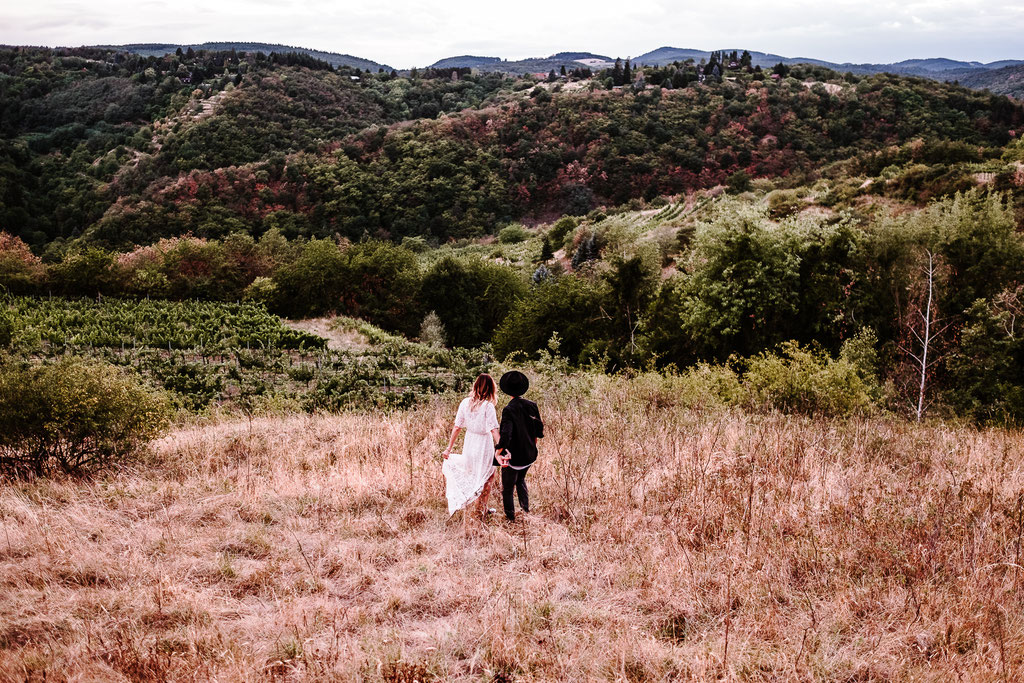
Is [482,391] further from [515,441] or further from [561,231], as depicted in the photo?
[561,231]

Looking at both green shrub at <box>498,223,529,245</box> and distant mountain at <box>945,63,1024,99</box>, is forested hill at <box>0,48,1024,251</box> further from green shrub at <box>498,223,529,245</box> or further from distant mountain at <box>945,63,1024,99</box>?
distant mountain at <box>945,63,1024,99</box>

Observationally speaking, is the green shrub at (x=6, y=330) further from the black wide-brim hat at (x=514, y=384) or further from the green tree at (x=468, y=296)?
the black wide-brim hat at (x=514, y=384)

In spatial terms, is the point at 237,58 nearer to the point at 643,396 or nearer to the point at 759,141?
the point at 759,141

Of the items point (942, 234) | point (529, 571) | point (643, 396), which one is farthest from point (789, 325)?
point (529, 571)

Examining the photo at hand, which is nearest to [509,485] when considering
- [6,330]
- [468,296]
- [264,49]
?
[6,330]


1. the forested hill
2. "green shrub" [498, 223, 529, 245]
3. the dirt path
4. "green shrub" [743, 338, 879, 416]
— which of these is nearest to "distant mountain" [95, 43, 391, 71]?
the forested hill

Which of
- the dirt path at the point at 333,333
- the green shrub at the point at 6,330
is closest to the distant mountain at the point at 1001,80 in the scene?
the dirt path at the point at 333,333

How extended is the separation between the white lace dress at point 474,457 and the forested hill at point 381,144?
60.5 metres

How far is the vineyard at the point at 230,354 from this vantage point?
69.2 feet

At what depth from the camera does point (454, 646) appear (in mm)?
3256

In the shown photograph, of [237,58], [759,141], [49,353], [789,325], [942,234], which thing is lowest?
[49,353]

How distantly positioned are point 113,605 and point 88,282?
42.6 meters

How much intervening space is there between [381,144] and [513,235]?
27192 mm

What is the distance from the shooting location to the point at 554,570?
161 inches
